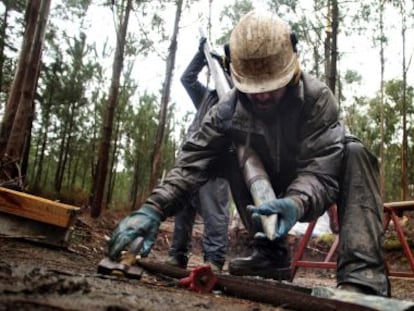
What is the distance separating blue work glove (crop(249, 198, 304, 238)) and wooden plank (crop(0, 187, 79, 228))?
56.0 inches

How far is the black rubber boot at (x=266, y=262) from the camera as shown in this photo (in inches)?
102

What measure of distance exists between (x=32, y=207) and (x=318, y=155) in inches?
67.9

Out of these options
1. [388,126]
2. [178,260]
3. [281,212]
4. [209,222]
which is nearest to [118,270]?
[281,212]

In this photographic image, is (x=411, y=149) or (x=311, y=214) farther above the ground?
(x=411, y=149)

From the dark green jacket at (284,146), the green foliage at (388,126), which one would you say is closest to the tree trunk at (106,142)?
the dark green jacket at (284,146)

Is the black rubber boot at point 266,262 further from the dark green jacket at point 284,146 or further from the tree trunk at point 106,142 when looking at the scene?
the tree trunk at point 106,142

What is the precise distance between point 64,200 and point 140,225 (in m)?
7.99

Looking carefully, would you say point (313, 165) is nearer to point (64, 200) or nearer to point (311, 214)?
point (311, 214)

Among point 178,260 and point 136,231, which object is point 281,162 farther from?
point 178,260

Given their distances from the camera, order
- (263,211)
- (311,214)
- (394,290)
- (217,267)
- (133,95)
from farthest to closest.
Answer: (133,95)
(394,290)
(217,267)
(311,214)
(263,211)

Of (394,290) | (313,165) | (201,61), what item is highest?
(201,61)

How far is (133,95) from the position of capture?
1991 centimetres

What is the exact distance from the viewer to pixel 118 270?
6.01 feet

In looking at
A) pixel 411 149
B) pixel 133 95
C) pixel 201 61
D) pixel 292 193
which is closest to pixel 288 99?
pixel 292 193
